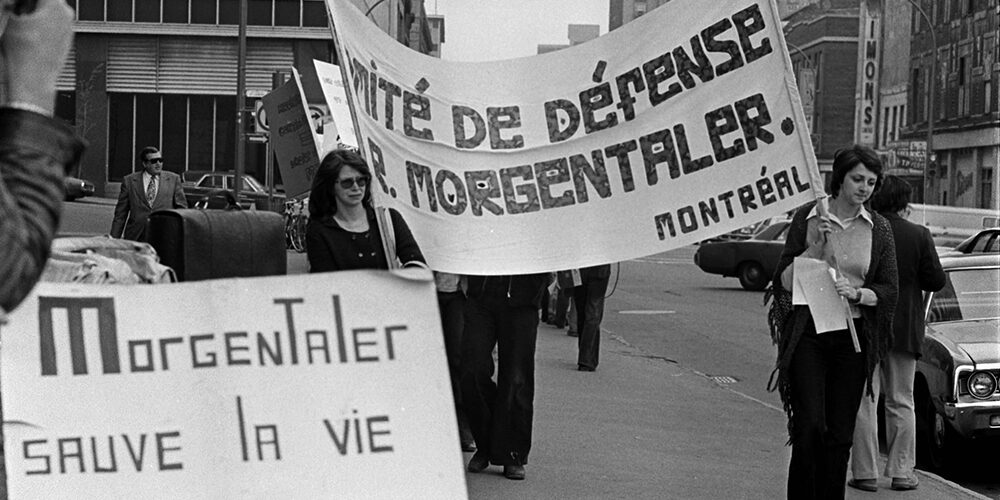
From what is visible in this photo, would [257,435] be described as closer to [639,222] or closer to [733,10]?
[639,222]

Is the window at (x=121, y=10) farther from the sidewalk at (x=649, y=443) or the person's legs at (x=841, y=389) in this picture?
the person's legs at (x=841, y=389)

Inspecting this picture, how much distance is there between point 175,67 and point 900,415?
44.1m

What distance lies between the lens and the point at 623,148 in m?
6.45

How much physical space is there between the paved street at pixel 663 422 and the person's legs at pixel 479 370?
0.29 metres

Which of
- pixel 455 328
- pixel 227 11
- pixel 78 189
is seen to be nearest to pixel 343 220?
pixel 455 328

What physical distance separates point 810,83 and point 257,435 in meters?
83.0

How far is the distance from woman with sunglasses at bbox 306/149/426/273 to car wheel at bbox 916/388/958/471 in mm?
4913

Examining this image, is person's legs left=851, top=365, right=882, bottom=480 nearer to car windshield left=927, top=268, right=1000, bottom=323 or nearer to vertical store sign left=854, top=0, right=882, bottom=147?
car windshield left=927, top=268, right=1000, bottom=323

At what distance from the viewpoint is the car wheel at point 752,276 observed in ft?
93.4

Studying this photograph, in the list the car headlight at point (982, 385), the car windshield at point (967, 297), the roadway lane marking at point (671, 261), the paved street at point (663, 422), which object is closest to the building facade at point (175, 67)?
the roadway lane marking at point (671, 261)

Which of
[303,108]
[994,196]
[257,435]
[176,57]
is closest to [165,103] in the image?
[176,57]

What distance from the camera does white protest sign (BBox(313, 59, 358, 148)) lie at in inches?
478

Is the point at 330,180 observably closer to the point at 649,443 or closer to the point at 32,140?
the point at 649,443

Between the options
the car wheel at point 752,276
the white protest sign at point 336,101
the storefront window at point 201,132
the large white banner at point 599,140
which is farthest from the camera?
the storefront window at point 201,132
